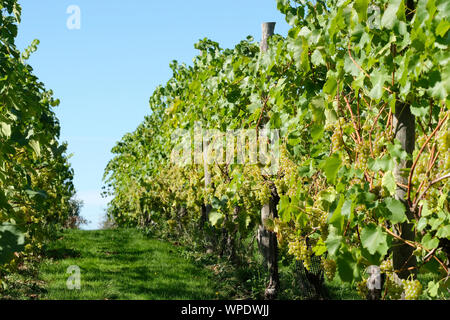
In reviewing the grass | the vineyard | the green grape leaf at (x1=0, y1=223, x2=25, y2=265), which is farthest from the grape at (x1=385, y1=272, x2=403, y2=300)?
the grass

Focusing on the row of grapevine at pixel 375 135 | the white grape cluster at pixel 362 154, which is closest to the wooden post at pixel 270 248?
the row of grapevine at pixel 375 135

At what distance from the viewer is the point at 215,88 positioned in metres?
5.83

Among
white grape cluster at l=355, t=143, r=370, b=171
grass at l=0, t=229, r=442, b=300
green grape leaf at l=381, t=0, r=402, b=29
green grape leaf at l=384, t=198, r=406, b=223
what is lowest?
grass at l=0, t=229, r=442, b=300

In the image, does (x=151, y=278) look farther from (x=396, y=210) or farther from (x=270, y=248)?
(x=396, y=210)

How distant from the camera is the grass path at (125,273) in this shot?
699 centimetres

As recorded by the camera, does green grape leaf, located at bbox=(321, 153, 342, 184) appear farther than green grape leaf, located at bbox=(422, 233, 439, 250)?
No

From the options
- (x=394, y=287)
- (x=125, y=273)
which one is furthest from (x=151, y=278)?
(x=394, y=287)

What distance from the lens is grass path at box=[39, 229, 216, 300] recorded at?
6.99 meters

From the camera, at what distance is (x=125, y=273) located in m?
8.52

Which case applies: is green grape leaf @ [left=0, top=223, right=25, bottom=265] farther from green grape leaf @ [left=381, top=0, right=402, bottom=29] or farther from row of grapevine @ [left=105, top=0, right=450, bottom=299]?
green grape leaf @ [left=381, top=0, right=402, bottom=29]

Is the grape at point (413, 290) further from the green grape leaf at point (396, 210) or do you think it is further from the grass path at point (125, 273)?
the grass path at point (125, 273)
